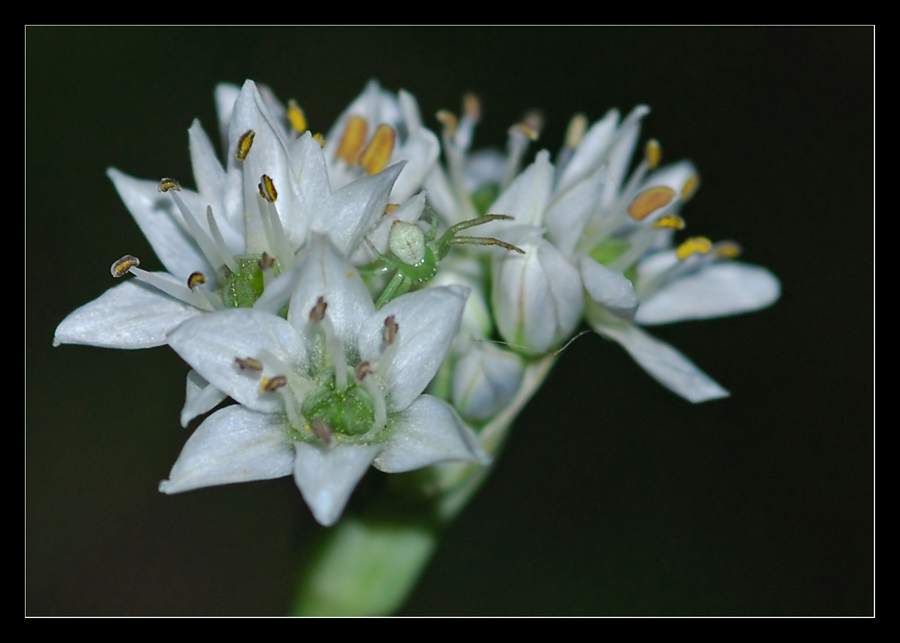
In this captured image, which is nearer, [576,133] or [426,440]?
[426,440]

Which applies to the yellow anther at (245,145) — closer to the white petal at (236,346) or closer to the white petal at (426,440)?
the white petal at (236,346)

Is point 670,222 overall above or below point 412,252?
below

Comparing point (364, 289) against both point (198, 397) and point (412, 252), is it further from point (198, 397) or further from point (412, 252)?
Answer: point (198, 397)

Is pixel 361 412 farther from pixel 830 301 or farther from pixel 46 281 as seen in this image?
pixel 830 301

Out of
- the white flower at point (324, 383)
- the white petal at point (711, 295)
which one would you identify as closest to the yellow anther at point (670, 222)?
the white petal at point (711, 295)

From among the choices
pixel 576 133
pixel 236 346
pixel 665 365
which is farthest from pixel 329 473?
pixel 576 133

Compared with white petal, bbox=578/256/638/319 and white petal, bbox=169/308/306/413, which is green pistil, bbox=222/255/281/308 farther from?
white petal, bbox=578/256/638/319

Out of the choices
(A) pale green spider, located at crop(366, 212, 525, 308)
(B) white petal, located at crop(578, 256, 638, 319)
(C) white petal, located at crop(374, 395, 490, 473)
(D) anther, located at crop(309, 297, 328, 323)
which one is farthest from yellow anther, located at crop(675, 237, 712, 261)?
(D) anther, located at crop(309, 297, 328, 323)
